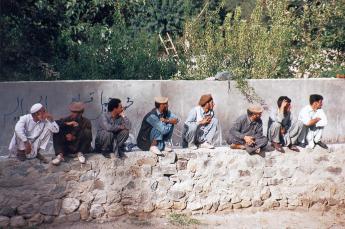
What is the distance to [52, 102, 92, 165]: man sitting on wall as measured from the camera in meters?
7.38

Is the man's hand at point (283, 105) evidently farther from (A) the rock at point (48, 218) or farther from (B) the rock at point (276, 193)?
(A) the rock at point (48, 218)

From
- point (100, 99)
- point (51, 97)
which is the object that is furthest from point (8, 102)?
point (100, 99)

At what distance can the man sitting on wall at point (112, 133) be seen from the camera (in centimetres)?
755

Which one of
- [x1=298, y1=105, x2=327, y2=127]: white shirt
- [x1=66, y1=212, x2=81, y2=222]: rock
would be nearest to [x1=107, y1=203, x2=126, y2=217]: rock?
[x1=66, y1=212, x2=81, y2=222]: rock

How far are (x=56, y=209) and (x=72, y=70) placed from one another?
5.01 metres

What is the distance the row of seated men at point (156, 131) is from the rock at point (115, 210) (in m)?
0.64

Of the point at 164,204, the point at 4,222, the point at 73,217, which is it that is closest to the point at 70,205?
the point at 73,217

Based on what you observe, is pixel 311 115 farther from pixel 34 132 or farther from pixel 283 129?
pixel 34 132

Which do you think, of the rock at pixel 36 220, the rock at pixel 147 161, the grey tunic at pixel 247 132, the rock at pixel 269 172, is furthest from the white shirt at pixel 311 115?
the rock at pixel 36 220

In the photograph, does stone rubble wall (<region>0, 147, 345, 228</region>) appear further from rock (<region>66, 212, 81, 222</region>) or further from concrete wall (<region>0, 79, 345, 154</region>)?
concrete wall (<region>0, 79, 345, 154</region>)

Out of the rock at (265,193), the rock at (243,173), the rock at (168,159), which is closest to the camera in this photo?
the rock at (168,159)

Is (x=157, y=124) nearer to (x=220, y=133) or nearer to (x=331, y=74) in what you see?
(x=220, y=133)

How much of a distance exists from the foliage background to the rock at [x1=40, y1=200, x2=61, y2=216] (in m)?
4.79

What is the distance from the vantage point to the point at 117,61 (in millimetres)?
12133
